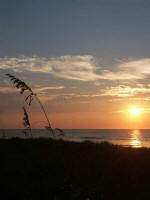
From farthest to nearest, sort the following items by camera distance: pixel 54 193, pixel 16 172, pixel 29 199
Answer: pixel 16 172
pixel 54 193
pixel 29 199

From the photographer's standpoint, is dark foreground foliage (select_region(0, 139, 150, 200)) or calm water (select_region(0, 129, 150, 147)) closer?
dark foreground foliage (select_region(0, 139, 150, 200))

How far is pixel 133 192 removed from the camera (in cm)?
681

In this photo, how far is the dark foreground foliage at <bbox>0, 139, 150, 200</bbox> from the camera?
6334 mm

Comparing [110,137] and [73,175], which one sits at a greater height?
[73,175]

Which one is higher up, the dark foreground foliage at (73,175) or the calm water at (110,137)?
the dark foreground foliage at (73,175)

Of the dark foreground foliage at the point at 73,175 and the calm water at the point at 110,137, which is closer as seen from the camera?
the dark foreground foliage at the point at 73,175

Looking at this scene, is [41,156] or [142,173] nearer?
[142,173]

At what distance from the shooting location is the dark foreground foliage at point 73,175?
20.8 ft

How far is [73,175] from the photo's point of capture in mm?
7414

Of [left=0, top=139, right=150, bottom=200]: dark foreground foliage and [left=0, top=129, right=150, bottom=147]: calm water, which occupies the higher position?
[left=0, top=139, right=150, bottom=200]: dark foreground foliage

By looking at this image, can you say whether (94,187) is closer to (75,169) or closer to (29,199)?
(75,169)

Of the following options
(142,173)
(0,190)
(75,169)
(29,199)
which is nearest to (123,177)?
(142,173)

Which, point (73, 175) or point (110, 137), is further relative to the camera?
point (110, 137)

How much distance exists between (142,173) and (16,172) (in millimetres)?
3642
